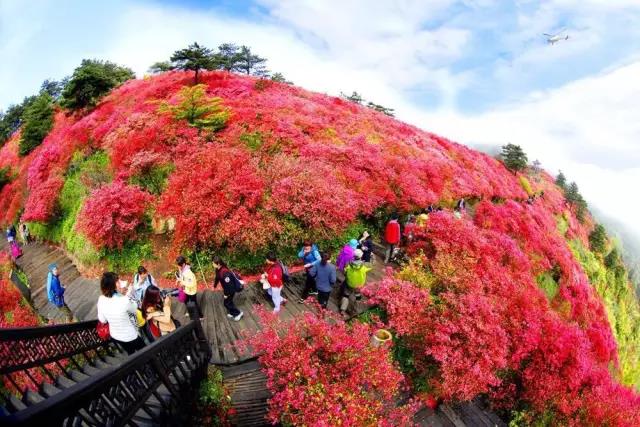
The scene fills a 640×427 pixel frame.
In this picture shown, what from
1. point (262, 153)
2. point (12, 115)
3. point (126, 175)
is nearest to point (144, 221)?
point (126, 175)

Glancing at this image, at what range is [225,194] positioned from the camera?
37.0 feet

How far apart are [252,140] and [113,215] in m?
6.59

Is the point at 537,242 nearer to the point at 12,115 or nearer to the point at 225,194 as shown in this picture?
the point at 225,194

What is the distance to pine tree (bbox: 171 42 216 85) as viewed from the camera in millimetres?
18594

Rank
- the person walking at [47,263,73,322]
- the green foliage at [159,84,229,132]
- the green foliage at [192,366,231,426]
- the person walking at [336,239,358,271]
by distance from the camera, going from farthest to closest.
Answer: the green foliage at [159,84,229,132]
the person walking at [336,239,358,271]
the person walking at [47,263,73,322]
the green foliage at [192,366,231,426]

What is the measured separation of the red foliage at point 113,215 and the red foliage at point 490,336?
29.6 ft

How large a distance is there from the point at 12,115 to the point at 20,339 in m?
50.8

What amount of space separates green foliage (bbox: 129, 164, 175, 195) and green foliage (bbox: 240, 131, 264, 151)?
11.2 ft

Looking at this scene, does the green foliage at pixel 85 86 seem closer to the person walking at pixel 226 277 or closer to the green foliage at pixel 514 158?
the person walking at pixel 226 277

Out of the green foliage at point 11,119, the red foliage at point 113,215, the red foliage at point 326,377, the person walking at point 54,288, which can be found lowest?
the red foliage at point 326,377

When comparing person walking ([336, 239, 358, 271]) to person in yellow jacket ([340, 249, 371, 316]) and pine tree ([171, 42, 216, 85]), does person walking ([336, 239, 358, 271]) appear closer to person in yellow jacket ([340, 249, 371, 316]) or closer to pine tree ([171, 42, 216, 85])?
person in yellow jacket ([340, 249, 371, 316])

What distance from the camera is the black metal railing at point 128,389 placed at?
7.89 ft

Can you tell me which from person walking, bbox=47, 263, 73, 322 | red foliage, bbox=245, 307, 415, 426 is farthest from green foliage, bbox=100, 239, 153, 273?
red foliage, bbox=245, 307, 415, 426

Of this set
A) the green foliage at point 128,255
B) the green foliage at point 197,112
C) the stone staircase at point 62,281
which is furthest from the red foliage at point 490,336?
the green foliage at point 197,112
